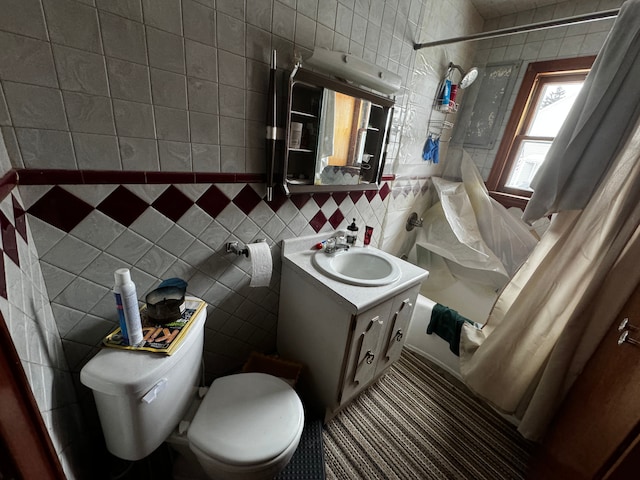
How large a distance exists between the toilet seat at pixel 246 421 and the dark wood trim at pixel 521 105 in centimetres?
235

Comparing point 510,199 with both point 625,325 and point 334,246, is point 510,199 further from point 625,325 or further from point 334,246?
point 334,246

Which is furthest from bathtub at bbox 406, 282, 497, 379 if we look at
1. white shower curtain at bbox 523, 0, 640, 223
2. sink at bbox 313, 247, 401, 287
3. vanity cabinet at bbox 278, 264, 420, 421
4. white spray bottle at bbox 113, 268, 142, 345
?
white spray bottle at bbox 113, 268, 142, 345

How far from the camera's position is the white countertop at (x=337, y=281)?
1.00 meters

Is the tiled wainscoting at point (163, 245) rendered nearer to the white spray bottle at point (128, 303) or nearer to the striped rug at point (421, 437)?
the white spray bottle at point (128, 303)

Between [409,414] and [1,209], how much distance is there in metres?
1.79

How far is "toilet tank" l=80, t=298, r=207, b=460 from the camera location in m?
0.67

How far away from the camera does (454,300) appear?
2.04 m

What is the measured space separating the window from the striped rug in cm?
161

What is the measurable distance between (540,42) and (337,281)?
2428mm

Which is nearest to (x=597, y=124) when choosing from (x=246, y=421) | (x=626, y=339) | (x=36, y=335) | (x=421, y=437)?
(x=626, y=339)

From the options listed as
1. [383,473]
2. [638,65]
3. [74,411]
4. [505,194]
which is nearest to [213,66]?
[74,411]

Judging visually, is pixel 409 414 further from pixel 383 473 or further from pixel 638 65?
pixel 638 65

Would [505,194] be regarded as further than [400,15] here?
Yes

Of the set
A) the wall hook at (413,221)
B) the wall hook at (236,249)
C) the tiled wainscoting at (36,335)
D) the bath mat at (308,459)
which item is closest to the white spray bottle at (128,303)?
the tiled wainscoting at (36,335)
